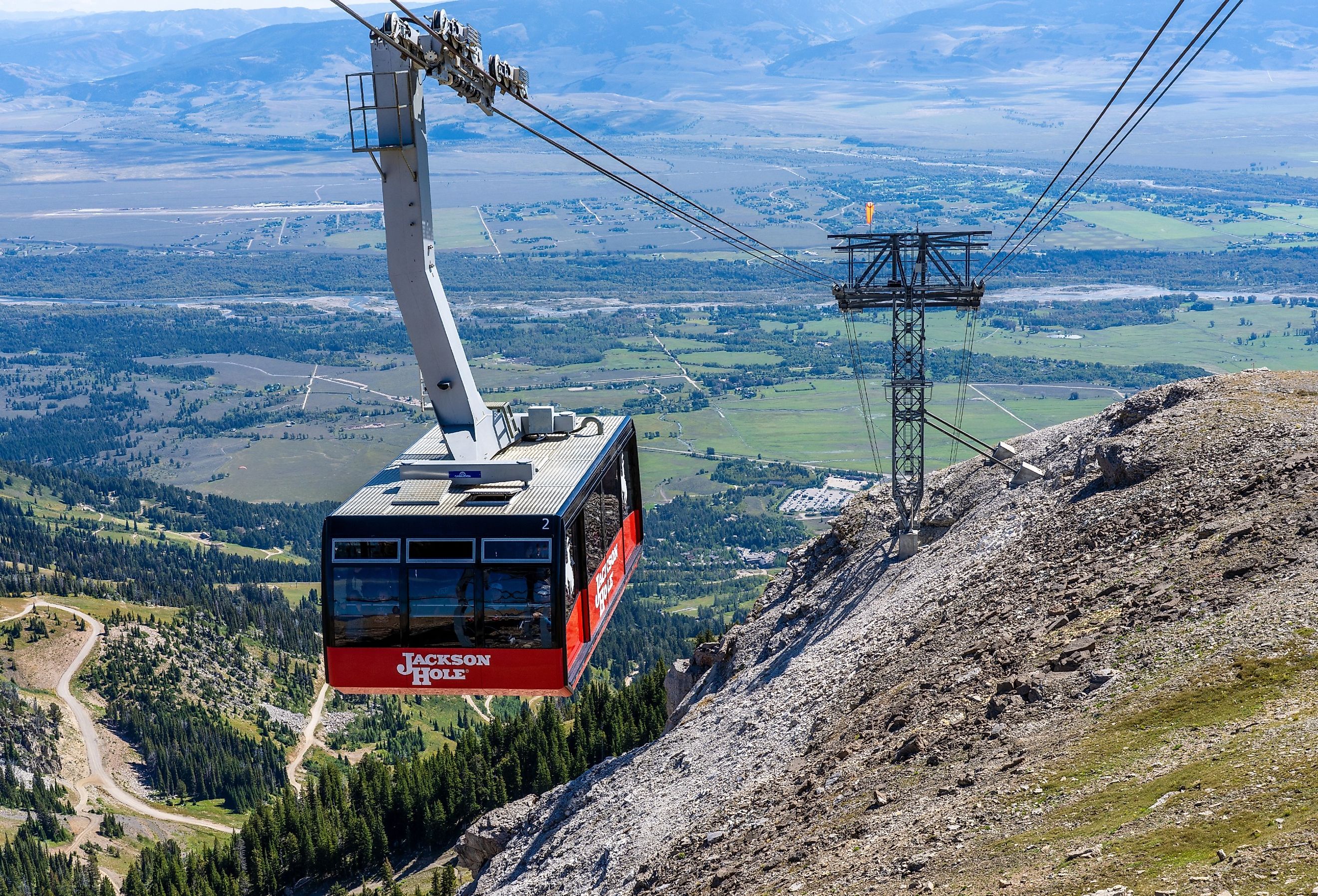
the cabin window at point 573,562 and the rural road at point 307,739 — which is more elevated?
the cabin window at point 573,562

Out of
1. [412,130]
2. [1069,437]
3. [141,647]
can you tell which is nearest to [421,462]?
[412,130]

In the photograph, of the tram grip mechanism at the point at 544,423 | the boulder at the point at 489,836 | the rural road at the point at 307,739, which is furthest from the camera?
the rural road at the point at 307,739

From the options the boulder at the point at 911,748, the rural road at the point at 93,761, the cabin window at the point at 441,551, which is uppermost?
the cabin window at the point at 441,551

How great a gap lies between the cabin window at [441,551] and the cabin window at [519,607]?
1.41ft

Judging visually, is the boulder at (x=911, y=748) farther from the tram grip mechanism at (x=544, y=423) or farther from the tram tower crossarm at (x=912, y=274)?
the tram tower crossarm at (x=912, y=274)

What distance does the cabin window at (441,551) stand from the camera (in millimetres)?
21766

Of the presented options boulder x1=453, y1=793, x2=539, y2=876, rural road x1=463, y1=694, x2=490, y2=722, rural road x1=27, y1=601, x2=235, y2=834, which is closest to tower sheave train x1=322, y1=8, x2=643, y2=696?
boulder x1=453, y1=793, x2=539, y2=876

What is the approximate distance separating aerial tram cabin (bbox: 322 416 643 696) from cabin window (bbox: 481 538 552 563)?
0.05 ft

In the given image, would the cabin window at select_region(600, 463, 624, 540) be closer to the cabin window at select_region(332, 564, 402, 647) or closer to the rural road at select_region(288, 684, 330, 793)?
the cabin window at select_region(332, 564, 402, 647)

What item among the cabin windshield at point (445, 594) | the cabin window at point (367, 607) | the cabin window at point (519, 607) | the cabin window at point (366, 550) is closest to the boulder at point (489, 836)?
the cabin window at point (367, 607)

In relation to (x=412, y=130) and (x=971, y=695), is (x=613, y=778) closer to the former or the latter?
(x=971, y=695)

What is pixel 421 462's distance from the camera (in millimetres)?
24141

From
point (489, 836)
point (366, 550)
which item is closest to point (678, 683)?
point (489, 836)

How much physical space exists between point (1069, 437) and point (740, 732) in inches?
550
